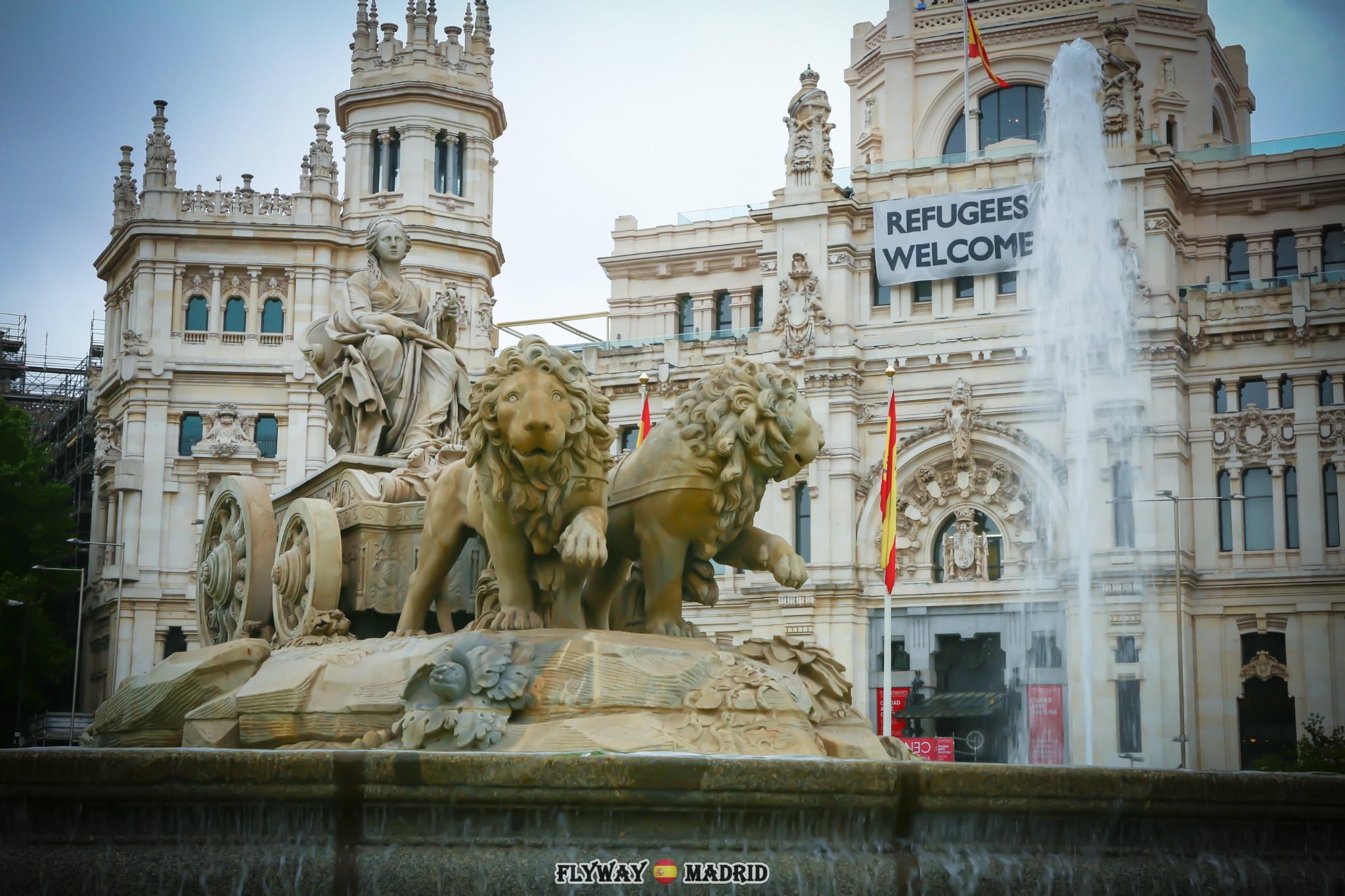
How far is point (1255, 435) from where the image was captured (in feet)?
156

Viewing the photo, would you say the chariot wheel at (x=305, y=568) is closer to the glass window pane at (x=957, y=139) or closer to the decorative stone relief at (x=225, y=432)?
the decorative stone relief at (x=225, y=432)

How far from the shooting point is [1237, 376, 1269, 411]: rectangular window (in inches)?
1897

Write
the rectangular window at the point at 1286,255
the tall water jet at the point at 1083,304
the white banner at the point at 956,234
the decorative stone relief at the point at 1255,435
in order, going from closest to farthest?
the tall water jet at the point at 1083,304 < the decorative stone relief at the point at 1255,435 < the white banner at the point at 956,234 < the rectangular window at the point at 1286,255

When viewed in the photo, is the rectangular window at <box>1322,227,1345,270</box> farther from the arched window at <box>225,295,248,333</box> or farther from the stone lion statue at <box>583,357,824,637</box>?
the stone lion statue at <box>583,357,824,637</box>

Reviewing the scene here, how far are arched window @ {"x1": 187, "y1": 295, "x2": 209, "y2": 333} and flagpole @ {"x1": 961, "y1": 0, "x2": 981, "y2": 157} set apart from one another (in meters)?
28.8

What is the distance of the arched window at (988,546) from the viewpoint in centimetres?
4944

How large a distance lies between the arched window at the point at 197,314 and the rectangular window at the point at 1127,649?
34.6m

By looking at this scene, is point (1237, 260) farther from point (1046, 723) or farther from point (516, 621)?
point (516, 621)

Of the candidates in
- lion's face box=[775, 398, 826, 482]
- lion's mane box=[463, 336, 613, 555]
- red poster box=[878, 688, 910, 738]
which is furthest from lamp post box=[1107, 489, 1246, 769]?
lion's mane box=[463, 336, 613, 555]

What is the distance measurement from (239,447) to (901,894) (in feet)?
172

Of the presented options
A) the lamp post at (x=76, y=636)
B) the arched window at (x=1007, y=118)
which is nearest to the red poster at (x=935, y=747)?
the lamp post at (x=76, y=636)

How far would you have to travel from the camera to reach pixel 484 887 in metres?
6.16

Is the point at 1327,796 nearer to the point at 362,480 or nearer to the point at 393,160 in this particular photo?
the point at 362,480

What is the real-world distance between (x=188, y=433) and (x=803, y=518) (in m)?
22.9
